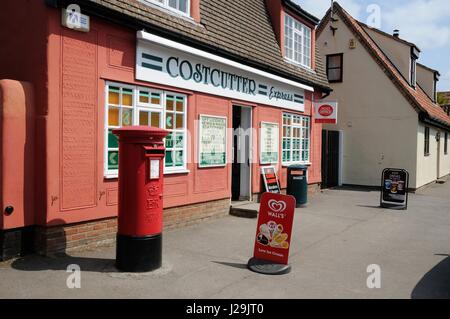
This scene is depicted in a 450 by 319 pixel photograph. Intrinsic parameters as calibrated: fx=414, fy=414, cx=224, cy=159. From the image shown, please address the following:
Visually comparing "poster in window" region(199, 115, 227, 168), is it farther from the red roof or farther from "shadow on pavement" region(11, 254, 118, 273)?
the red roof

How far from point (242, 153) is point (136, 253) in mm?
6302

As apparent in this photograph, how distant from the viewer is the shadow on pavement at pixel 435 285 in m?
4.95

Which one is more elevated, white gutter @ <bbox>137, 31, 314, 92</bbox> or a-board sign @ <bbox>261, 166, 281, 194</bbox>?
white gutter @ <bbox>137, 31, 314, 92</bbox>

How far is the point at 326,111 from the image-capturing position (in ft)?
46.4

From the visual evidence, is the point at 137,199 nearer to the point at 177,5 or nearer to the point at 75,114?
the point at 75,114

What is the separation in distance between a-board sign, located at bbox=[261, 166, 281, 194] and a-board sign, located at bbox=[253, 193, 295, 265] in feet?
18.4

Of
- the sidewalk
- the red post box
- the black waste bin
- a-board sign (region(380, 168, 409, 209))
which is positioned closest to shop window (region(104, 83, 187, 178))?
Answer: the sidewalk

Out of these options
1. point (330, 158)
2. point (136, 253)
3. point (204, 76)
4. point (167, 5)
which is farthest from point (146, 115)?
point (330, 158)

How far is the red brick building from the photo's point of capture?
6035 mm

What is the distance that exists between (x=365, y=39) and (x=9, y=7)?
47.0 feet
